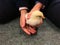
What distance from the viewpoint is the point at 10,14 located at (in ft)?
3.70

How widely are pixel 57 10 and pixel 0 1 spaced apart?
388 millimetres

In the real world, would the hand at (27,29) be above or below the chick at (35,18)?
below

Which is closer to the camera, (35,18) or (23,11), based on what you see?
(35,18)

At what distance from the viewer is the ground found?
1020 mm

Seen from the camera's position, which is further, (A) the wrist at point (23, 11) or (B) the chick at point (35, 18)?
(A) the wrist at point (23, 11)

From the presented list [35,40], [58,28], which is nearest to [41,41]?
[35,40]

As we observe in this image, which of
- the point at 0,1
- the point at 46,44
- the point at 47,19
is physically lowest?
the point at 46,44

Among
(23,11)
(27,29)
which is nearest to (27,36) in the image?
(27,29)

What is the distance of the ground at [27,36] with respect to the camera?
1.02 meters

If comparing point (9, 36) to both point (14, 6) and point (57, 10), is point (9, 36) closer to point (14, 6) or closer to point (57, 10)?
point (14, 6)

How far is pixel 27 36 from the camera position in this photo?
1.06 meters

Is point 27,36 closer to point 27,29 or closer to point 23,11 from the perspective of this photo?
Result: point 27,29

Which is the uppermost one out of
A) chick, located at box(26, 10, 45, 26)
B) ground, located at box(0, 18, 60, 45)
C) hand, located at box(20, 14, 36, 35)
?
chick, located at box(26, 10, 45, 26)

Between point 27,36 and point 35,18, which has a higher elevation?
point 35,18
